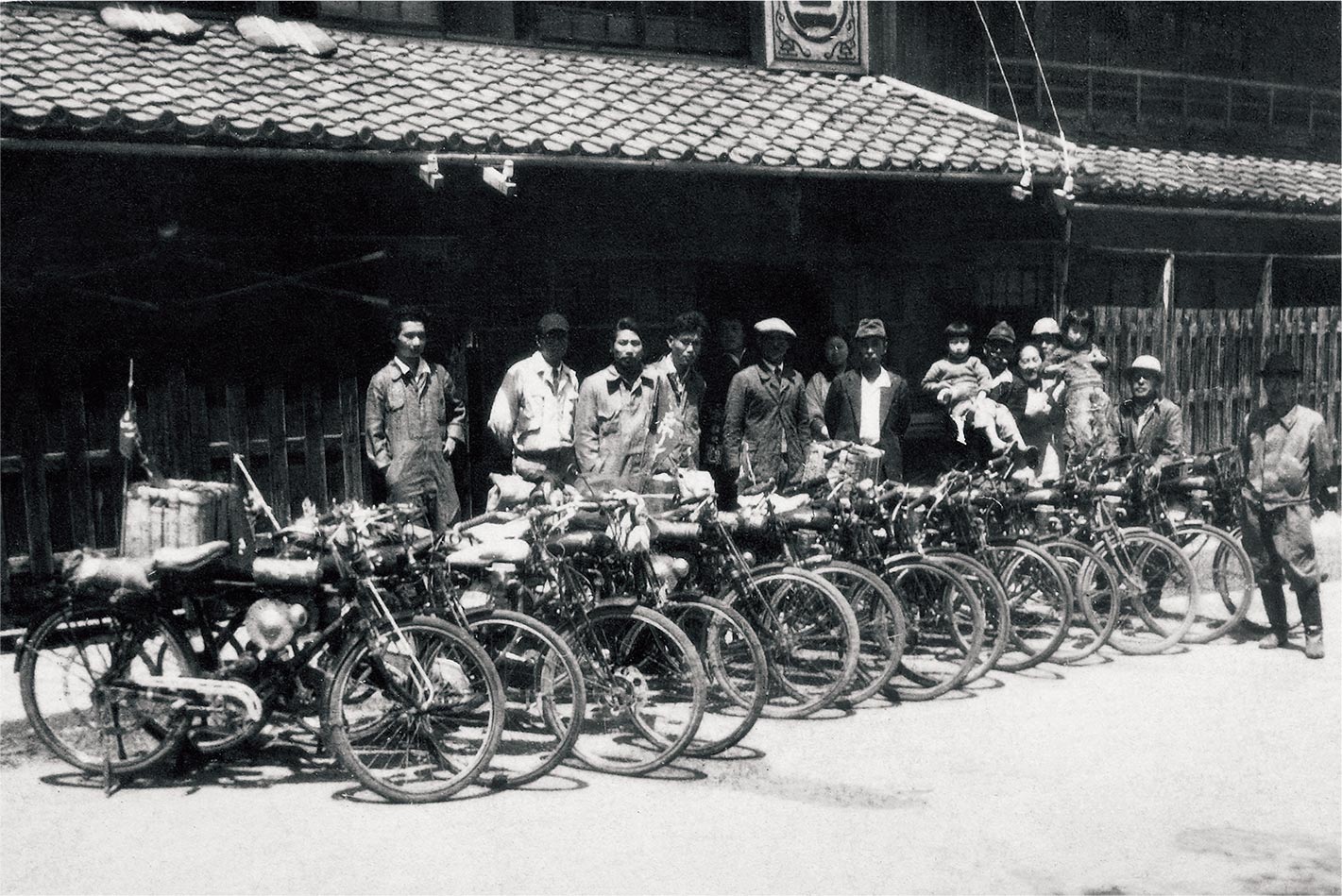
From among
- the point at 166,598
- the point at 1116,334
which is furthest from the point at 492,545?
the point at 1116,334

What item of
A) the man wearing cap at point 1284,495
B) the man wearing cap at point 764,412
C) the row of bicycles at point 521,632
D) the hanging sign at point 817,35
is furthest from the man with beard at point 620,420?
the hanging sign at point 817,35

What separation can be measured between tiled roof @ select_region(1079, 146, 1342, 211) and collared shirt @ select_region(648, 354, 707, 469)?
465 centimetres

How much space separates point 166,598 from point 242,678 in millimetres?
516

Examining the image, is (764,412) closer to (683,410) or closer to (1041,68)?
(683,410)

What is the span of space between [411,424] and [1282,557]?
19.1 feet

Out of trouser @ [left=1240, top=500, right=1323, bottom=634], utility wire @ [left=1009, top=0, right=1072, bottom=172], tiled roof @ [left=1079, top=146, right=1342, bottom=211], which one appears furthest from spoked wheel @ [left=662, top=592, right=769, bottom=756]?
utility wire @ [left=1009, top=0, right=1072, bottom=172]

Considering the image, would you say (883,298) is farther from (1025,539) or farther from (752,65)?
(1025,539)

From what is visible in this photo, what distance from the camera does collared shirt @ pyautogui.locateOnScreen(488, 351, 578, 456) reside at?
27.1ft

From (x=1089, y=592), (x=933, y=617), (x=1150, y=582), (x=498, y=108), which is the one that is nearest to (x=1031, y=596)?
(x=1089, y=592)

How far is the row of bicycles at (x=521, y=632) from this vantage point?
5.86m

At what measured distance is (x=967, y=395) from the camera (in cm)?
966

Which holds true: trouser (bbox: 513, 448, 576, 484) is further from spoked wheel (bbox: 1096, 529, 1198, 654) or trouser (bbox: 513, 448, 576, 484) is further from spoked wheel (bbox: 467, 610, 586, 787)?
spoked wheel (bbox: 1096, 529, 1198, 654)

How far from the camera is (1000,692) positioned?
751 cm

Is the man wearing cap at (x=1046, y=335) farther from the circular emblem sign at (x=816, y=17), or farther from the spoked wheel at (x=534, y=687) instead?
the spoked wheel at (x=534, y=687)
